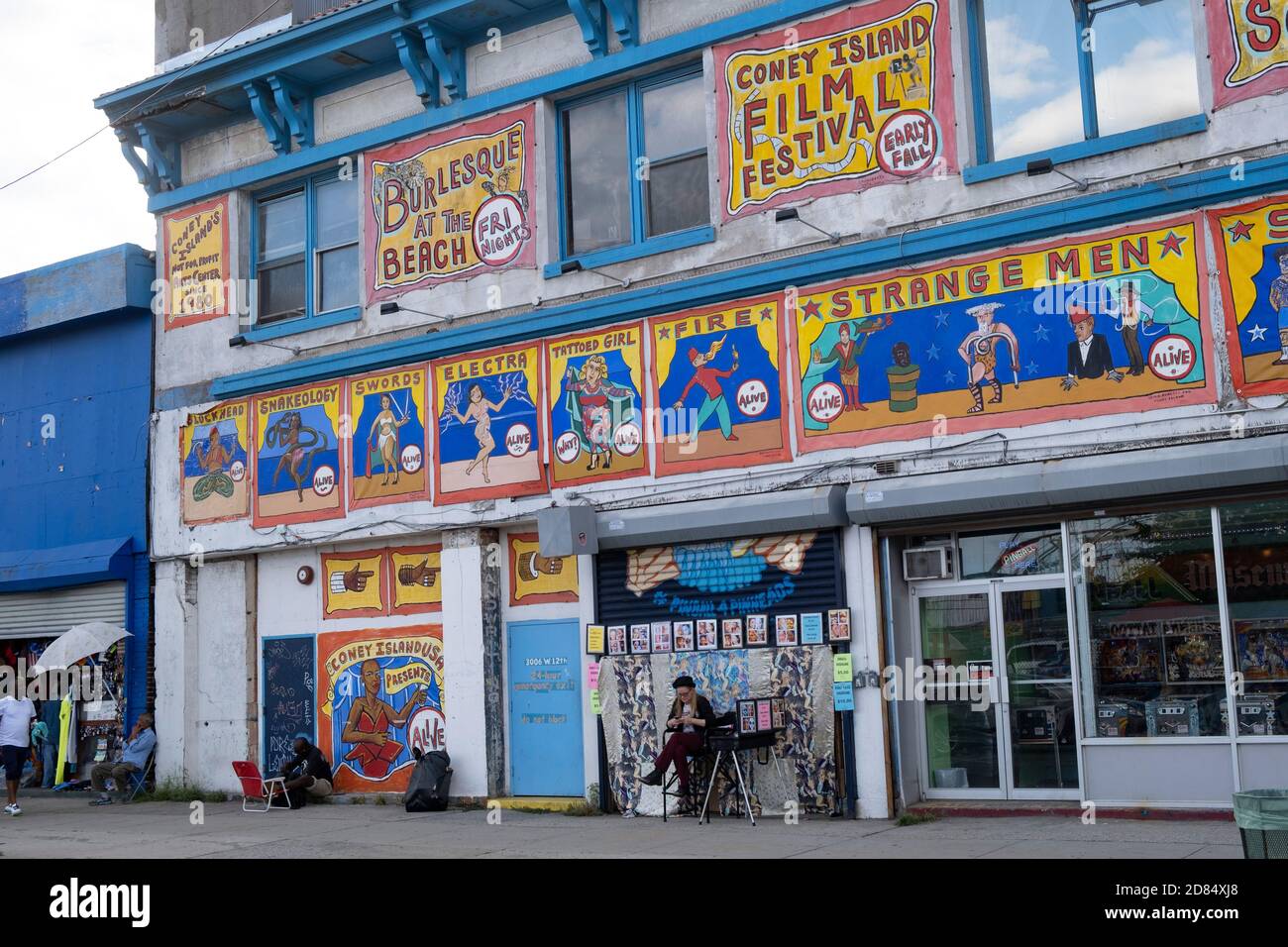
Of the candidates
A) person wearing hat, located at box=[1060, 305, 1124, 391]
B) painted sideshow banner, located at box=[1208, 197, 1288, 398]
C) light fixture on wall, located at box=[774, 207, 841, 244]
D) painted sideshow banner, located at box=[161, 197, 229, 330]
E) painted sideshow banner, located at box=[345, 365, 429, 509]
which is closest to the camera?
painted sideshow banner, located at box=[1208, 197, 1288, 398]

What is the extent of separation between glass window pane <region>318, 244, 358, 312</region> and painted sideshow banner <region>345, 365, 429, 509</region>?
141 cm

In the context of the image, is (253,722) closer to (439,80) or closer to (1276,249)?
(439,80)

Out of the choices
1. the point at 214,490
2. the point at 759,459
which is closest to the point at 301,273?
the point at 214,490

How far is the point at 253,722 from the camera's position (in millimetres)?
19062

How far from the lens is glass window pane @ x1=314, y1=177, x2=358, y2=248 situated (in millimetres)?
18953

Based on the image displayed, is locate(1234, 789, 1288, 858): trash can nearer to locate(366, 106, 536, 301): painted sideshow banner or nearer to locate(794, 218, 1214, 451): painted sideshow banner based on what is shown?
locate(794, 218, 1214, 451): painted sideshow banner

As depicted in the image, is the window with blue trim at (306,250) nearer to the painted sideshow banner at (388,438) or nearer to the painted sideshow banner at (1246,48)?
the painted sideshow banner at (388,438)

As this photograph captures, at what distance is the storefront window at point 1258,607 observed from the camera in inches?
489

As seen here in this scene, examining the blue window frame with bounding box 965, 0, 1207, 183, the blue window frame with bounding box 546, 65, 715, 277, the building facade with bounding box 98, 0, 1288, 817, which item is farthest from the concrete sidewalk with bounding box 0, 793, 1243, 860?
the blue window frame with bounding box 546, 65, 715, 277

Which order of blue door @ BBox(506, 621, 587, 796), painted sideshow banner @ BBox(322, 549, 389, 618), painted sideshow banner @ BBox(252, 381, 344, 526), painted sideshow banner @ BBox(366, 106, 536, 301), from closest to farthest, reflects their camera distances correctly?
blue door @ BBox(506, 621, 587, 796) → painted sideshow banner @ BBox(366, 106, 536, 301) → painted sideshow banner @ BBox(322, 549, 389, 618) → painted sideshow banner @ BBox(252, 381, 344, 526)

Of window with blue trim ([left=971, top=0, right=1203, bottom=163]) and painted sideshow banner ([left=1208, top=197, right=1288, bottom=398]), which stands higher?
window with blue trim ([left=971, top=0, right=1203, bottom=163])

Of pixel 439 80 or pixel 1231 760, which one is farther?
pixel 439 80

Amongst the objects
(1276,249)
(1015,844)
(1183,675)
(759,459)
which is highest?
(1276,249)
